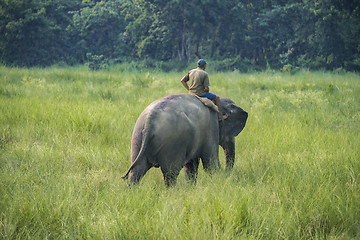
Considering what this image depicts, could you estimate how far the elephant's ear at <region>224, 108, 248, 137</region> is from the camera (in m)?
5.16

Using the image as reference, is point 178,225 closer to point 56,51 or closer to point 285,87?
point 285,87

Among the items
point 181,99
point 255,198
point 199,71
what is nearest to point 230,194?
point 255,198

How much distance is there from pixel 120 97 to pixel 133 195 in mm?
6596

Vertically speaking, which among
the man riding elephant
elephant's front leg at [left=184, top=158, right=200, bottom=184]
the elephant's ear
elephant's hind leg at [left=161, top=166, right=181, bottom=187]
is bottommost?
elephant's front leg at [left=184, top=158, right=200, bottom=184]

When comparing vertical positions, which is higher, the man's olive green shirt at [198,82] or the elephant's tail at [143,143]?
the man's olive green shirt at [198,82]

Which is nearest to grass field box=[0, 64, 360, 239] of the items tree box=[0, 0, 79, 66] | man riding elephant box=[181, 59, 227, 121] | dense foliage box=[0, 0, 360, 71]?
man riding elephant box=[181, 59, 227, 121]

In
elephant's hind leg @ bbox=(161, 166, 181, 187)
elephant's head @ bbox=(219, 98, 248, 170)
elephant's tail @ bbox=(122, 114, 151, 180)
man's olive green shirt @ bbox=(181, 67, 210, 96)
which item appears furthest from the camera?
elephant's head @ bbox=(219, 98, 248, 170)

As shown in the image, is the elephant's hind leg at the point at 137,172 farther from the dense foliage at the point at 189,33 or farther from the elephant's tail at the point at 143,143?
the dense foliage at the point at 189,33

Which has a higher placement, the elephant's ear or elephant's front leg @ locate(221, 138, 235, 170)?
the elephant's ear

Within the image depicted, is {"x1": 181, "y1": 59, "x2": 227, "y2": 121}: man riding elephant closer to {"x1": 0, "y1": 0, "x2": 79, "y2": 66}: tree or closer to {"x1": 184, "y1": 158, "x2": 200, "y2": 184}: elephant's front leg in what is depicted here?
{"x1": 184, "y1": 158, "x2": 200, "y2": 184}: elephant's front leg

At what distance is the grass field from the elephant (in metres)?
0.23

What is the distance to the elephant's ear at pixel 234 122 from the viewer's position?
5.16 m

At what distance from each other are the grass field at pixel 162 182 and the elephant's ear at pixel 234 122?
18.2 inches

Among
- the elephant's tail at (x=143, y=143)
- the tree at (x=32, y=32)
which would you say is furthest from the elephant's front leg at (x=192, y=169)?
the tree at (x=32, y=32)
